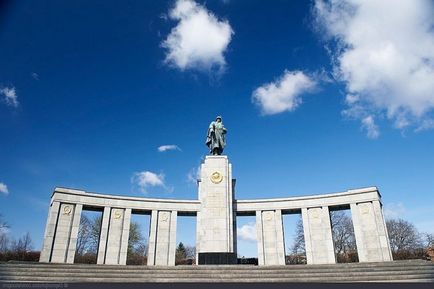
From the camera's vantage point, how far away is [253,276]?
14.4 metres

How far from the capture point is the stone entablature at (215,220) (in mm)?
24438

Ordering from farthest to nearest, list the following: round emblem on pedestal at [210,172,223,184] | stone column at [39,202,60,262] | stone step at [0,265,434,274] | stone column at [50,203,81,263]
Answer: stone column at [50,203,81,263] → stone column at [39,202,60,262] → round emblem on pedestal at [210,172,223,184] → stone step at [0,265,434,274]

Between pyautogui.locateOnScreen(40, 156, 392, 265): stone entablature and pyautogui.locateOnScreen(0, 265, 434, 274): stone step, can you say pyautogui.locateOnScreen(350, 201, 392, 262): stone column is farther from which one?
pyautogui.locateOnScreen(0, 265, 434, 274): stone step

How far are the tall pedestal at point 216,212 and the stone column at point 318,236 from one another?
687 cm

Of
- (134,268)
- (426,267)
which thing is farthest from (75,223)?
(426,267)

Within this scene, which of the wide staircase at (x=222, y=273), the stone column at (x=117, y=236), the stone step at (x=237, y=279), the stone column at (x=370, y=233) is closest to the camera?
the stone step at (x=237, y=279)

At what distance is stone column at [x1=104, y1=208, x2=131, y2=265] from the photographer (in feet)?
87.6

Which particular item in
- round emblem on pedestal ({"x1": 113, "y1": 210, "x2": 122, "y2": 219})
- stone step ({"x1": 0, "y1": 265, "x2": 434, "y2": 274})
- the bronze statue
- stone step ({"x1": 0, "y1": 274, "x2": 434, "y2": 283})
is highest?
the bronze statue

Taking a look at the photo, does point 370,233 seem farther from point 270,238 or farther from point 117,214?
point 117,214

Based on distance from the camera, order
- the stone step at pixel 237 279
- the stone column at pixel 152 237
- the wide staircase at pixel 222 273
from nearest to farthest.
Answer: the stone step at pixel 237 279 → the wide staircase at pixel 222 273 → the stone column at pixel 152 237

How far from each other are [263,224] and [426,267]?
1574cm

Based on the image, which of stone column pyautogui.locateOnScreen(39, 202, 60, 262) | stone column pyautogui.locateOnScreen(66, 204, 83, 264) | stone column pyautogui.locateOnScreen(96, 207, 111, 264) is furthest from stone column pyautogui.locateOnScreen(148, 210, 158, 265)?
stone column pyautogui.locateOnScreen(39, 202, 60, 262)

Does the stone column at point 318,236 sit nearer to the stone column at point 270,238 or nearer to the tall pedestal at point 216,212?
the stone column at point 270,238

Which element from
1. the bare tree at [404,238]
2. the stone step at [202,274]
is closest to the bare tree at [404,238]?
the bare tree at [404,238]
